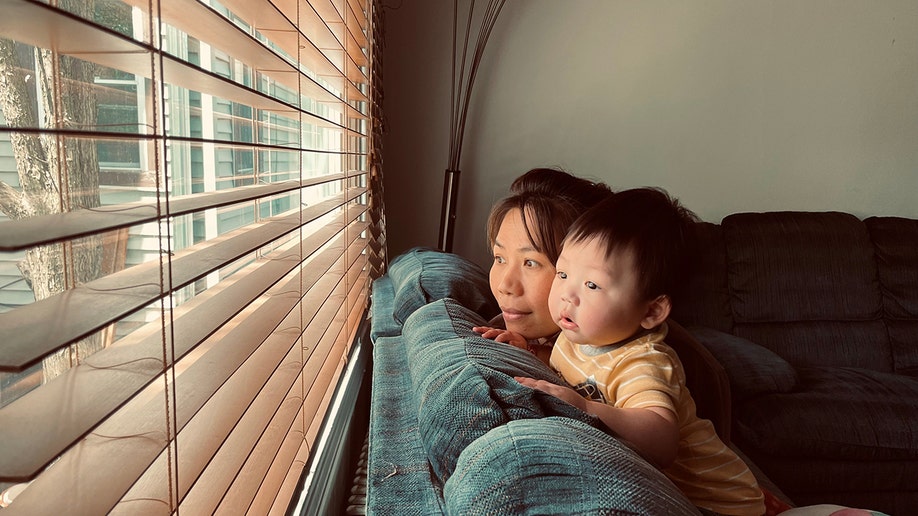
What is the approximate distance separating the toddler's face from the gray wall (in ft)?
6.09

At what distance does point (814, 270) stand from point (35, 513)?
2759mm

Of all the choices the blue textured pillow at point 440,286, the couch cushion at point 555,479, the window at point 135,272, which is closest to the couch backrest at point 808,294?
the blue textured pillow at point 440,286

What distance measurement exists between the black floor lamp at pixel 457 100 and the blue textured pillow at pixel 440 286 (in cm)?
96

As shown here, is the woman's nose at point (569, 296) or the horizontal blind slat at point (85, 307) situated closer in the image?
the horizontal blind slat at point (85, 307)

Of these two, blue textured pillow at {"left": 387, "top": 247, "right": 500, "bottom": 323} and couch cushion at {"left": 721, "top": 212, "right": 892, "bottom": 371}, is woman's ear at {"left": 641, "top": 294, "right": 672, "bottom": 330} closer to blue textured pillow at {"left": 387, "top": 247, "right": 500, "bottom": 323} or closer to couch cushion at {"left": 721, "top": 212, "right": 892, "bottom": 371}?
blue textured pillow at {"left": 387, "top": 247, "right": 500, "bottom": 323}

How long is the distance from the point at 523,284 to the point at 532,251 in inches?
2.9

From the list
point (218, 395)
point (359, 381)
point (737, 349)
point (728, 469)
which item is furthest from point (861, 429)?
point (218, 395)

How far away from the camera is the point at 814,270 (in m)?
2.59

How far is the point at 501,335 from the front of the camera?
132 centimetres

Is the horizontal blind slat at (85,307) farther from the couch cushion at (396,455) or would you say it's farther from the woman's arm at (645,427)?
the woman's arm at (645,427)

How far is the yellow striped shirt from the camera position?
114cm

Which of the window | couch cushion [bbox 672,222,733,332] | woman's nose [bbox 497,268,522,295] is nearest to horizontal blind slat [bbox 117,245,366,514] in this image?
the window

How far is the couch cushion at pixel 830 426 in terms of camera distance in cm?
208

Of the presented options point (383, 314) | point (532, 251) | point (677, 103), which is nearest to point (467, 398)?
point (532, 251)
